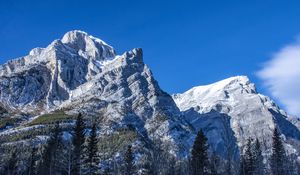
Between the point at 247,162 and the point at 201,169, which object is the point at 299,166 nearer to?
the point at 247,162

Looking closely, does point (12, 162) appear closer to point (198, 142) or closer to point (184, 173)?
point (198, 142)

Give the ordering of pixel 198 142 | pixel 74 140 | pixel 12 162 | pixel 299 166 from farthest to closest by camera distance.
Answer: pixel 299 166
pixel 12 162
pixel 198 142
pixel 74 140

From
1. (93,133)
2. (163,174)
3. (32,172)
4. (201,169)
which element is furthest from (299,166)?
(93,133)

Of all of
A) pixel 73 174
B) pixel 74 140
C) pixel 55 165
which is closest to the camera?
pixel 74 140

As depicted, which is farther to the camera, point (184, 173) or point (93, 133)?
point (184, 173)

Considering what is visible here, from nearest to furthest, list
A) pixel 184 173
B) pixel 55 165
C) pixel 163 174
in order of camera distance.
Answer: pixel 55 165
pixel 163 174
pixel 184 173

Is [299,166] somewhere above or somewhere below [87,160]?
above

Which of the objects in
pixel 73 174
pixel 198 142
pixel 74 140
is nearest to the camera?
pixel 74 140

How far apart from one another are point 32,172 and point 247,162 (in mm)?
58551

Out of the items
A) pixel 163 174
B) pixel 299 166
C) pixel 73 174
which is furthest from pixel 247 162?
pixel 299 166

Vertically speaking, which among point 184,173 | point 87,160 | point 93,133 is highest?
point 184,173

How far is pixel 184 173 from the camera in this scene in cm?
17188

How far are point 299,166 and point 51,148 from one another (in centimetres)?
12404

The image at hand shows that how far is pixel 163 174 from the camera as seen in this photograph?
152750mm
